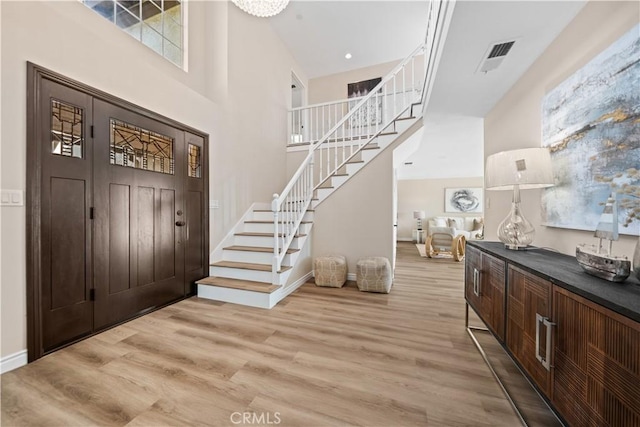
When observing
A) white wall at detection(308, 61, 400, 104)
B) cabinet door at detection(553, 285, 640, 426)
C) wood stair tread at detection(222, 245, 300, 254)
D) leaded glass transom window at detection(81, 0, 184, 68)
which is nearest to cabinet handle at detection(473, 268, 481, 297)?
cabinet door at detection(553, 285, 640, 426)

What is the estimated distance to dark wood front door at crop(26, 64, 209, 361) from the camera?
5.82 feet

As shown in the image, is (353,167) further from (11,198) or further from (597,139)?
(11,198)

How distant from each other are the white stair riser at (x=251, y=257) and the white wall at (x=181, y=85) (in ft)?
0.88

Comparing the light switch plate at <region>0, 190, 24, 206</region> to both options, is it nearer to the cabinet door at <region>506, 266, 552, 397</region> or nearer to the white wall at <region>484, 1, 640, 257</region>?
the cabinet door at <region>506, 266, 552, 397</region>

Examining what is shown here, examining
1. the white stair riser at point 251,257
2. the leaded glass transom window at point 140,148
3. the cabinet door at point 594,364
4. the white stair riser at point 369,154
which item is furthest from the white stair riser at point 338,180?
the cabinet door at point 594,364

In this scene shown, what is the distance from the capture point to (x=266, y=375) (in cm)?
162

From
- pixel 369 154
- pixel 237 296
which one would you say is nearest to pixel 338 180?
Result: pixel 369 154

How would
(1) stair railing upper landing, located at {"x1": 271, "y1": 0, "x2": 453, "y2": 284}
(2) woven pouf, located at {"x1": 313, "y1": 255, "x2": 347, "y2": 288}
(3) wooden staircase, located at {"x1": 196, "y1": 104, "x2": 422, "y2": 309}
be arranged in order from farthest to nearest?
1. (2) woven pouf, located at {"x1": 313, "y1": 255, "x2": 347, "y2": 288}
2. (3) wooden staircase, located at {"x1": 196, "y1": 104, "x2": 422, "y2": 309}
3. (1) stair railing upper landing, located at {"x1": 271, "y1": 0, "x2": 453, "y2": 284}

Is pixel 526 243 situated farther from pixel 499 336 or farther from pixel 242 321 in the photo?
pixel 242 321

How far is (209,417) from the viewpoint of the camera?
1.30 metres

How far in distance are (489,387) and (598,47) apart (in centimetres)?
216

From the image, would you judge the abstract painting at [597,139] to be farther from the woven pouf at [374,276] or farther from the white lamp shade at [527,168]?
the woven pouf at [374,276]

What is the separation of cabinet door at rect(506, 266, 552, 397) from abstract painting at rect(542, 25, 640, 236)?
532 mm

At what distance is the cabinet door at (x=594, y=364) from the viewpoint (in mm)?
720
